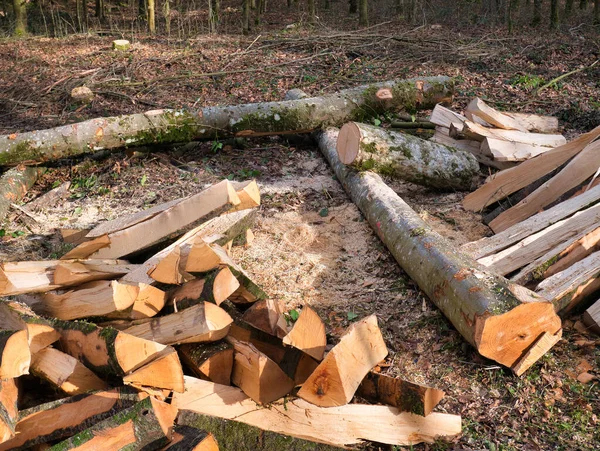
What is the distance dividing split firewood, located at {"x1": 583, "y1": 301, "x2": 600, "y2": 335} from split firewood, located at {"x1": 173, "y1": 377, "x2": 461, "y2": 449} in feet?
4.40

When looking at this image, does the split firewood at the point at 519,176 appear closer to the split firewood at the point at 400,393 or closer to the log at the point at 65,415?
the split firewood at the point at 400,393

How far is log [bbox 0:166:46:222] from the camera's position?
6.13m

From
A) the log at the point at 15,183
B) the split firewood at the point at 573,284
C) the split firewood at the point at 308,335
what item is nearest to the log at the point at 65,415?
the split firewood at the point at 308,335

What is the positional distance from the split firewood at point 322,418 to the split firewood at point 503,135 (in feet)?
14.0

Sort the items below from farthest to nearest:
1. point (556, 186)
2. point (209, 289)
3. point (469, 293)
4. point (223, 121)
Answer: point (223, 121)
point (556, 186)
point (469, 293)
point (209, 289)

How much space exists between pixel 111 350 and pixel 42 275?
112cm

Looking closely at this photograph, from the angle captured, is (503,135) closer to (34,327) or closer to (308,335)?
(308,335)

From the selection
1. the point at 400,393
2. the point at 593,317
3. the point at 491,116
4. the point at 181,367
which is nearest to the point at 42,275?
the point at 181,367

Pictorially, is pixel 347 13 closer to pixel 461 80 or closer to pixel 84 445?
pixel 461 80

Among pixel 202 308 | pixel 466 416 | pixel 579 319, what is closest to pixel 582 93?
pixel 579 319

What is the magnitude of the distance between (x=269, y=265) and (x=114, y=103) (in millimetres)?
5137

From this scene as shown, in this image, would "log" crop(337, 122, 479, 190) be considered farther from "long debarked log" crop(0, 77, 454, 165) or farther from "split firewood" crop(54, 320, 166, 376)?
"split firewood" crop(54, 320, 166, 376)

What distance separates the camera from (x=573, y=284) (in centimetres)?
382

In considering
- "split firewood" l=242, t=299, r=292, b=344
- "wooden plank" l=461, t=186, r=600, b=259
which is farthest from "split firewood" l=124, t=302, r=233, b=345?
"wooden plank" l=461, t=186, r=600, b=259
